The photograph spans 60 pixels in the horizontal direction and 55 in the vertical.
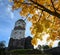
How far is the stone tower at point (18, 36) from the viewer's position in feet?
144

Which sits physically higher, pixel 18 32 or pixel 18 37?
pixel 18 32

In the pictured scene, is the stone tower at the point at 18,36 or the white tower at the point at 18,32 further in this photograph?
the white tower at the point at 18,32

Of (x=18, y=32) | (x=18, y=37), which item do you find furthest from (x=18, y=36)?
(x=18, y=32)

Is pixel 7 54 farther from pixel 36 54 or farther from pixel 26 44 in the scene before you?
pixel 26 44

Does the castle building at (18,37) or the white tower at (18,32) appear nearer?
the castle building at (18,37)

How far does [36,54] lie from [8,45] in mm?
19362

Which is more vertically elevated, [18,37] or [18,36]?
[18,36]

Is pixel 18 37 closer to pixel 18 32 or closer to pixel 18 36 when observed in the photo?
pixel 18 36

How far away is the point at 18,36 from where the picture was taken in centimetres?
4688

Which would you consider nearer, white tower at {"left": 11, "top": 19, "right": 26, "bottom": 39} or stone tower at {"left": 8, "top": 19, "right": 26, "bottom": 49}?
stone tower at {"left": 8, "top": 19, "right": 26, "bottom": 49}

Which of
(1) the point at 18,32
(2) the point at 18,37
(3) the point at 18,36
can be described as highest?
(1) the point at 18,32

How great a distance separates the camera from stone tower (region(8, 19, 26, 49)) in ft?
144

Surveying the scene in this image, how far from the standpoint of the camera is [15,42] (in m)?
44.9

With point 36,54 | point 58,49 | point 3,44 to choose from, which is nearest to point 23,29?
point 3,44
